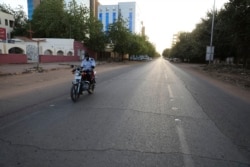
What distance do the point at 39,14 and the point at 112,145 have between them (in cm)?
6182

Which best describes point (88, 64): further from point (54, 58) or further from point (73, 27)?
point (73, 27)

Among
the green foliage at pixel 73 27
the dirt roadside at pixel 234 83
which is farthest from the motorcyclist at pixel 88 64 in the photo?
the green foliage at pixel 73 27

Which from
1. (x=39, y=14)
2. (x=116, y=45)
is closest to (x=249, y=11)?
(x=116, y=45)

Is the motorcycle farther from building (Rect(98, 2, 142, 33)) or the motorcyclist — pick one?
building (Rect(98, 2, 142, 33))

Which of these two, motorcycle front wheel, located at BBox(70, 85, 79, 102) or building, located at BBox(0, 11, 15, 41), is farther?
building, located at BBox(0, 11, 15, 41)

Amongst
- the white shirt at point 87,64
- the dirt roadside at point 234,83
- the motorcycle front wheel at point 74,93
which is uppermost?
the white shirt at point 87,64

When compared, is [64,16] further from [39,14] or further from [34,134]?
[34,134]

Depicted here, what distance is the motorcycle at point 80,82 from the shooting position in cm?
902

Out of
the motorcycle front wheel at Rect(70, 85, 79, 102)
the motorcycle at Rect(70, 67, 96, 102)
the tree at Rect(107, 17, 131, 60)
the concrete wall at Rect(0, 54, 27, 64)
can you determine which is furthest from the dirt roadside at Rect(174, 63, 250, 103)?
the tree at Rect(107, 17, 131, 60)

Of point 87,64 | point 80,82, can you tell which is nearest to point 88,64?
point 87,64

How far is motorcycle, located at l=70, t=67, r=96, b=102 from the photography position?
9.02 meters

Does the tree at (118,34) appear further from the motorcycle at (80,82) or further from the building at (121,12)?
the building at (121,12)

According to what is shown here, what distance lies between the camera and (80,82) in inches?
373

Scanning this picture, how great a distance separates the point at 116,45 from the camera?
61.6m
